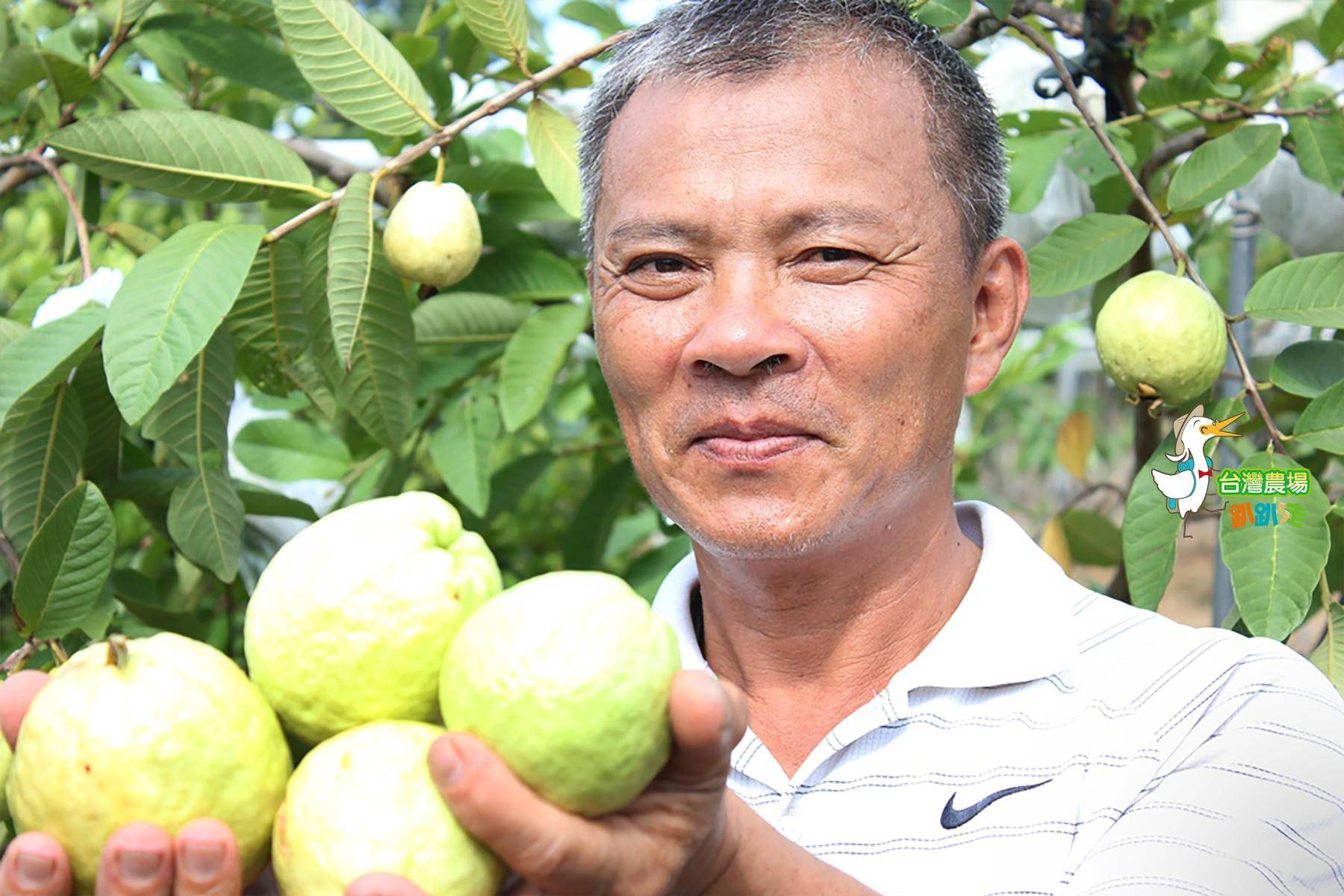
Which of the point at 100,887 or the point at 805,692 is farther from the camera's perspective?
the point at 805,692

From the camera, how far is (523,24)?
5.85ft

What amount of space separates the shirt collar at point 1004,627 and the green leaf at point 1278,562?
7.3 inches

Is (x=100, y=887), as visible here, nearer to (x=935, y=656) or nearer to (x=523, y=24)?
(x=935, y=656)

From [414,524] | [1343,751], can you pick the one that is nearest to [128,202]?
[414,524]

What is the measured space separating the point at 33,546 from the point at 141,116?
1.85ft

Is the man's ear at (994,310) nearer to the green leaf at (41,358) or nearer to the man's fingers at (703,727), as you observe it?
the man's fingers at (703,727)

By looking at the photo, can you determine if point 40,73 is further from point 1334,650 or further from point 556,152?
point 1334,650

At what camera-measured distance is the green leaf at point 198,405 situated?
1.64 meters

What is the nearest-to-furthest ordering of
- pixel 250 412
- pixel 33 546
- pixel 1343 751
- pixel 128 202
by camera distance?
pixel 1343 751 → pixel 33 546 → pixel 250 412 → pixel 128 202

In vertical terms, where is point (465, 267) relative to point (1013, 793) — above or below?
above

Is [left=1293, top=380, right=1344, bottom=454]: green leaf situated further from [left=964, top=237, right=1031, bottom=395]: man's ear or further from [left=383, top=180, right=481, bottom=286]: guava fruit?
[left=383, top=180, right=481, bottom=286]: guava fruit

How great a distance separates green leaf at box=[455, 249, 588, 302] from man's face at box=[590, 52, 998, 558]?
657mm

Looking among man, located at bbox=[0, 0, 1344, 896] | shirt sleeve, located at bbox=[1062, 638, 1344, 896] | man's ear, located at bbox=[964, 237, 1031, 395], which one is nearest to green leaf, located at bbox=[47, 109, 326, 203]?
man, located at bbox=[0, 0, 1344, 896]

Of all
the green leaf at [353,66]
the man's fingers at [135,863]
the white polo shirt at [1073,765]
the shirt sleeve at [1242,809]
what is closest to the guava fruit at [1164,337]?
the white polo shirt at [1073,765]
